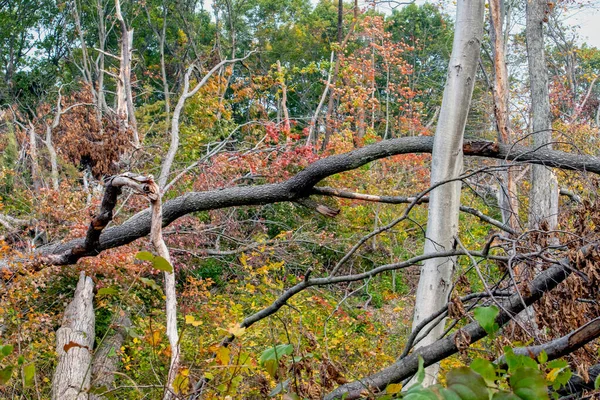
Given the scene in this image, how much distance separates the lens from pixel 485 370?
3.11 feet

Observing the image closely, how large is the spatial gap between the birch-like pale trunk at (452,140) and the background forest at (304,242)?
0.01 metres

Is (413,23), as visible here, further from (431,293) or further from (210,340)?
(431,293)

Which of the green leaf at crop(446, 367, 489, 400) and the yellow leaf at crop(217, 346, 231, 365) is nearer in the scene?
the green leaf at crop(446, 367, 489, 400)

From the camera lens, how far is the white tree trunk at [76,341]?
6.18 meters

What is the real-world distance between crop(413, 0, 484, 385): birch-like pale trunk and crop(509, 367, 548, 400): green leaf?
2.92 metres

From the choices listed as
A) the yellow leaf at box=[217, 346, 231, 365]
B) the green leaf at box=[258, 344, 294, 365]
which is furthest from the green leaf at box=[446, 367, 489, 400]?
the yellow leaf at box=[217, 346, 231, 365]

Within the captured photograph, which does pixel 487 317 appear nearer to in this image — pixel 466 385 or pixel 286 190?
pixel 466 385

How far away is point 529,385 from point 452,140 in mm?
3160

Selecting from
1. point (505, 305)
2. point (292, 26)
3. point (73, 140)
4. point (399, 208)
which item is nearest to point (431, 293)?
point (505, 305)

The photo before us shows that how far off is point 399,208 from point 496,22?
423cm

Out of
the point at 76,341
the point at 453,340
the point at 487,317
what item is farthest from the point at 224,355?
the point at 76,341

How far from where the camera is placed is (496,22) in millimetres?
8164

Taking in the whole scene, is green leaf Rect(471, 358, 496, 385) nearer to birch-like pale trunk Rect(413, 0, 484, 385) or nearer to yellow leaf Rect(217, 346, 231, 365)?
yellow leaf Rect(217, 346, 231, 365)

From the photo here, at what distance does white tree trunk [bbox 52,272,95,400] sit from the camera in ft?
20.3
